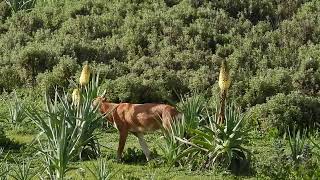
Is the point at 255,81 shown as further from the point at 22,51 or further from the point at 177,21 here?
the point at 22,51

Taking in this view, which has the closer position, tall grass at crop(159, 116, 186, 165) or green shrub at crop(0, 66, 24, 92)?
tall grass at crop(159, 116, 186, 165)

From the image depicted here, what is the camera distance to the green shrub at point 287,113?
1343 cm

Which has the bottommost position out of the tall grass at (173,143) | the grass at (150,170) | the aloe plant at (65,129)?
the grass at (150,170)

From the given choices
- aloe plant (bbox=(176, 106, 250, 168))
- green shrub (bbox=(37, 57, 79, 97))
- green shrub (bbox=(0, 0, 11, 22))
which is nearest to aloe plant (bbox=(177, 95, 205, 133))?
aloe plant (bbox=(176, 106, 250, 168))

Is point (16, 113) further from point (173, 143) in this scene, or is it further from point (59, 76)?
point (173, 143)

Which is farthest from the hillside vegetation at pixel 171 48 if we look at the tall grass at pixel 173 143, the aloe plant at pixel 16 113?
the tall grass at pixel 173 143

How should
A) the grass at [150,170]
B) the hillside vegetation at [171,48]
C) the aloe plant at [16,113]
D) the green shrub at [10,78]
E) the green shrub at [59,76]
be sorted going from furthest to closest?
the green shrub at [10,78]
the green shrub at [59,76]
the hillside vegetation at [171,48]
the aloe plant at [16,113]
the grass at [150,170]

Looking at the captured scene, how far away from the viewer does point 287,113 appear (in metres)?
13.5

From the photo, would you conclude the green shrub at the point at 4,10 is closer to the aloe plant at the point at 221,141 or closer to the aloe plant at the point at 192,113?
the aloe plant at the point at 192,113

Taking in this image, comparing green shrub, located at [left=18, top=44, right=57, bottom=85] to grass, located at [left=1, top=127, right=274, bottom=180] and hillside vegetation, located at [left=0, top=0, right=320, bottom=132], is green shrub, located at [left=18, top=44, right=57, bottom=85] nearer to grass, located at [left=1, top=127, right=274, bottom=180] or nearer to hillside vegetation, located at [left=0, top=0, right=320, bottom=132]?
hillside vegetation, located at [left=0, top=0, right=320, bottom=132]

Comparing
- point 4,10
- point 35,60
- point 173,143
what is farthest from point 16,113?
point 4,10

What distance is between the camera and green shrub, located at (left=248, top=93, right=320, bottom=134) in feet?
44.1

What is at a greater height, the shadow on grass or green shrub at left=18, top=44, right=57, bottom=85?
the shadow on grass

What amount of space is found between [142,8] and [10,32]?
420 centimetres
